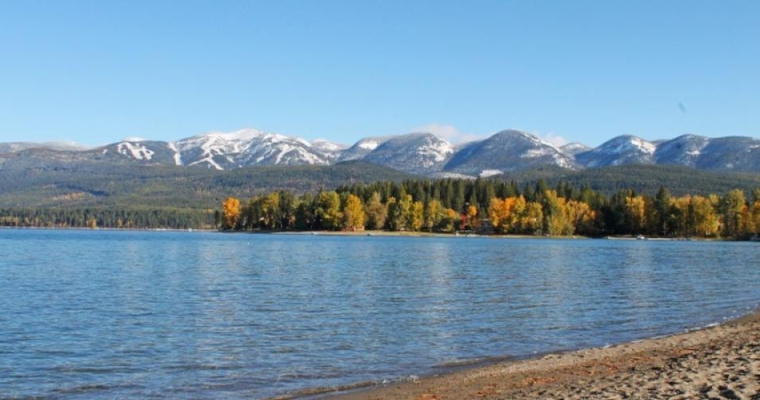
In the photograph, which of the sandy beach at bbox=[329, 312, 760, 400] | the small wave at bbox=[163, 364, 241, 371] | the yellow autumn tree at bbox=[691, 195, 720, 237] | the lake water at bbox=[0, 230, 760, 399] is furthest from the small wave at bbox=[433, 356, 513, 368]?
the yellow autumn tree at bbox=[691, 195, 720, 237]

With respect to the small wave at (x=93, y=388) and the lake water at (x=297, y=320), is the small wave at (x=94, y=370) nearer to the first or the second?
the lake water at (x=297, y=320)

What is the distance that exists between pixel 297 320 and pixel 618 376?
58.6 feet

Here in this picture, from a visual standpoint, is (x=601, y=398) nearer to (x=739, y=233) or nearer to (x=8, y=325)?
(x=8, y=325)

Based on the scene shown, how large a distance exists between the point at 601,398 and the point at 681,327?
64.3ft

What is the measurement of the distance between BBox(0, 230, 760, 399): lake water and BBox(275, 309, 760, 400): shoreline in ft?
4.66

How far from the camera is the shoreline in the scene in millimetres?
17938

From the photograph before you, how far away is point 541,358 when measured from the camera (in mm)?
26500

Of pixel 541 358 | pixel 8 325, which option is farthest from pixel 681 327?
pixel 8 325

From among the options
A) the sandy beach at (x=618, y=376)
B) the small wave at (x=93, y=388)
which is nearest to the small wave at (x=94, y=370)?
the small wave at (x=93, y=388)

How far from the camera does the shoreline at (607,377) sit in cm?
1794

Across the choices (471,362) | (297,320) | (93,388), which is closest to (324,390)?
(471,362)

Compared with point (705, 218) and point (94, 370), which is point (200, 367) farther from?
point (705, 218)

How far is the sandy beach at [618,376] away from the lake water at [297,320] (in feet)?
6.41

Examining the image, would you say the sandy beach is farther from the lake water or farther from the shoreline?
the lake water
